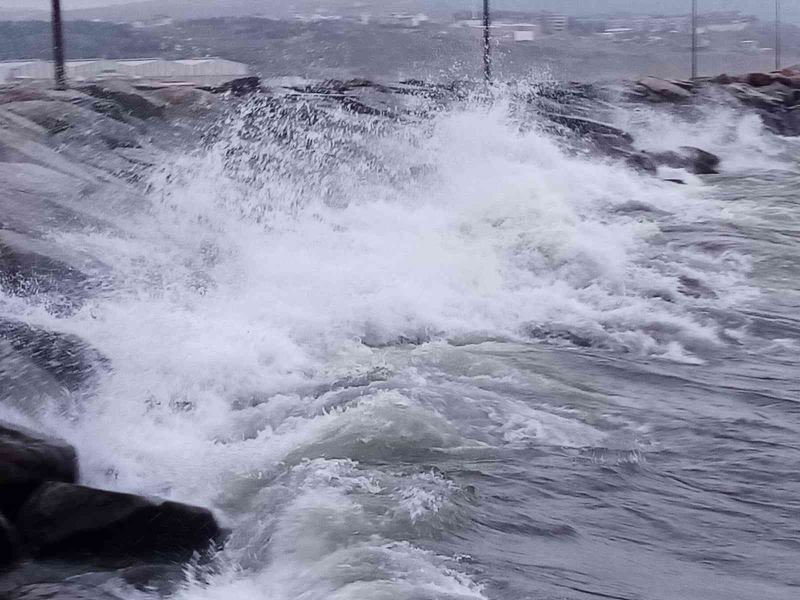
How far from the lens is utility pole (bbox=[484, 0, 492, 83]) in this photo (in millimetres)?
22109

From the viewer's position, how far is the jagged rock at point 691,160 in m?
18.6

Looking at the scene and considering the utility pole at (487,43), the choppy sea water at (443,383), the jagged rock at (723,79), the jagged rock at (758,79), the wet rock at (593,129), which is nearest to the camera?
the choppy sea water at (443,383)

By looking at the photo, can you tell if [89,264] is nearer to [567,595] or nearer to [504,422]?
[504,422]

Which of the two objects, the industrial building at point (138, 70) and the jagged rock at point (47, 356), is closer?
the jagged rock at point (47, 356)

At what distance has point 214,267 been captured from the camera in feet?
33.0

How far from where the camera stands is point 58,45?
18.0 m

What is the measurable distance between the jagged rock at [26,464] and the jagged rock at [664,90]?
1969 centimetres

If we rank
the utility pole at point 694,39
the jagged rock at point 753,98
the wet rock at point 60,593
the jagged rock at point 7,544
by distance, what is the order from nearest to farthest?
the wet rock at point 60,593 < the jagged rock at point 7,544 < the jagged rock at point 753,98 < the utility pole at point 694,39

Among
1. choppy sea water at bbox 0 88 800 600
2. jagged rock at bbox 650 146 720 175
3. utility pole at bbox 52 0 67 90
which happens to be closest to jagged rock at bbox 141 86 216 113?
utility pole at bbox 52 0 67 90

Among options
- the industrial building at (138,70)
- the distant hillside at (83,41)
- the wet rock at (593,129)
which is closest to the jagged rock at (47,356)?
the industrial building at (138,70)

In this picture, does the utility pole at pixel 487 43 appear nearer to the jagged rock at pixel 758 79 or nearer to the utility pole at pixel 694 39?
the utility pole at pixel 694 39

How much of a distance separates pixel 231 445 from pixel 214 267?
3915mm

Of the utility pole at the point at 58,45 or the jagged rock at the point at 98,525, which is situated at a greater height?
the utility pole at the point at 58,45

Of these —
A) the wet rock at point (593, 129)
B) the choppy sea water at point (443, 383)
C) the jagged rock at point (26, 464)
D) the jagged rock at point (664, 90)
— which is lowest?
the choppy sea water at point (443, 383)
